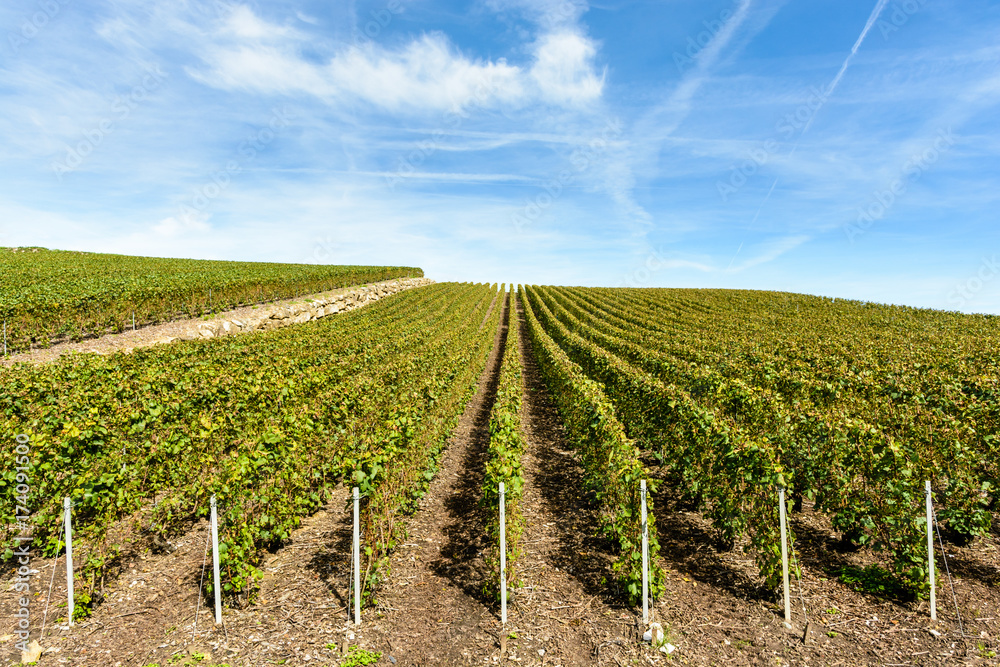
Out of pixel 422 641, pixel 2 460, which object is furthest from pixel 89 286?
pixel 422 641

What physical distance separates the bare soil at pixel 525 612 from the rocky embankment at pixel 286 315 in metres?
19.4

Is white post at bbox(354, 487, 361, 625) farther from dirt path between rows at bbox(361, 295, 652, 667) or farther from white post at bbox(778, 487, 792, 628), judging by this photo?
white post at bbox(778, 487, 792, 628)

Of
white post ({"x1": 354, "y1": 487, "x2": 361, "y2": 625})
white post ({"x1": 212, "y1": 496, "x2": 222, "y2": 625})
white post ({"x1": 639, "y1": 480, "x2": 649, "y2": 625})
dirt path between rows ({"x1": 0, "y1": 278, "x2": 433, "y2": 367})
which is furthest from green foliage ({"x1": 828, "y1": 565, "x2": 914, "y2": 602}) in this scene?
dirt path between rows ({"x1": 0, "y1": 278, "x2": 433, "y2": 367})

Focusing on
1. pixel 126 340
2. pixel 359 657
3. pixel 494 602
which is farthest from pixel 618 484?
pixel 126 340

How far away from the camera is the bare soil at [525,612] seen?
573cm

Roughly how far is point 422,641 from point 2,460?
7.18m

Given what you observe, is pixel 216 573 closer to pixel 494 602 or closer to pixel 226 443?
pixel 494 602

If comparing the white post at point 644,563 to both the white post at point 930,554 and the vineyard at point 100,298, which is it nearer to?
the white post at point 930,554

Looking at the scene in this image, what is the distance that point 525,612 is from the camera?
6.50 metres

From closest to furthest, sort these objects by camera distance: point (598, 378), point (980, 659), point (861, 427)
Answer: point (980, 659)
point (861, 427)
point (598, 378)

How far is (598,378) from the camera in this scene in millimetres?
18391

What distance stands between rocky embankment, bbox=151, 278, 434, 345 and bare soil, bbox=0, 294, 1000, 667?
762 inches

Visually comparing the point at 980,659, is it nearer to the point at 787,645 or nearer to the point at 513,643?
the point at 787,645

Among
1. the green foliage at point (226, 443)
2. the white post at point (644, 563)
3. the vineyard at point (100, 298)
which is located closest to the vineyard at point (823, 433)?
the white post at point (644, 563)
